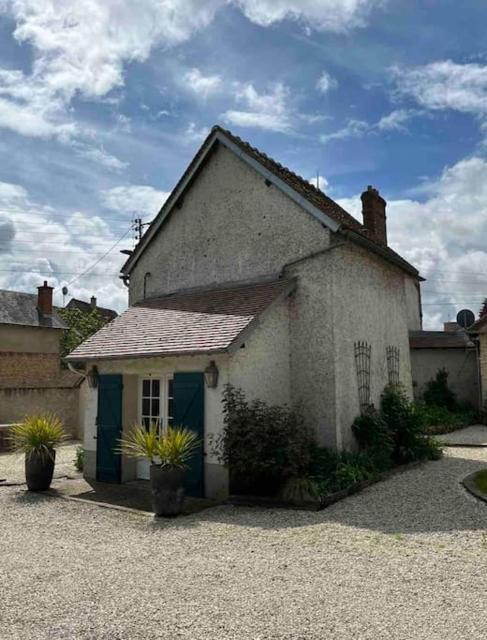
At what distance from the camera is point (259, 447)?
886 centimetres

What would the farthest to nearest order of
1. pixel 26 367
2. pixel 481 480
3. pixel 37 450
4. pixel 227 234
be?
pixel 26 367 → pixel 227 234 → pixel 37 450 → pixel 481 480

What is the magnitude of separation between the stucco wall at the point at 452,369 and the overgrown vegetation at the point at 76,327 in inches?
823

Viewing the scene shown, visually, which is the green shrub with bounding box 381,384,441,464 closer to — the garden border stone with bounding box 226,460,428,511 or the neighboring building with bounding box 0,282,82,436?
the garden border stone with bounding box 226,460,428,511

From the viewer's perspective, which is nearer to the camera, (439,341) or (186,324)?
(186,324)

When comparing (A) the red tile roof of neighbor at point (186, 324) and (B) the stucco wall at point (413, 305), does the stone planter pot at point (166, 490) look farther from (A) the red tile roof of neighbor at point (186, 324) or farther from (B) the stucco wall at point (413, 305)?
(B) the stucco wall at point (413, 305)

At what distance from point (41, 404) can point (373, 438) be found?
45.3 ft

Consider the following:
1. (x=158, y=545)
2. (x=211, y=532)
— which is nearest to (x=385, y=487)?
(x=211, y=532)

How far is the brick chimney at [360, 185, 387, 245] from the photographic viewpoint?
49.8ft

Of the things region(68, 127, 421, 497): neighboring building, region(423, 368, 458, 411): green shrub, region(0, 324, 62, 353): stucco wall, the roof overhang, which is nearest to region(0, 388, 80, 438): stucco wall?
the roof overhang

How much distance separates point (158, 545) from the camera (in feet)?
21.7

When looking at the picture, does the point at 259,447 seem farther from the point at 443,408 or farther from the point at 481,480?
the point at 443,408

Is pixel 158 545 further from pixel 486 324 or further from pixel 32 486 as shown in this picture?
pixel 486 324

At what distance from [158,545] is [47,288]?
91.8 ft

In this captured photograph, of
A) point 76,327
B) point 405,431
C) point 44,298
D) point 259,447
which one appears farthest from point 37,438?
point 76,327
